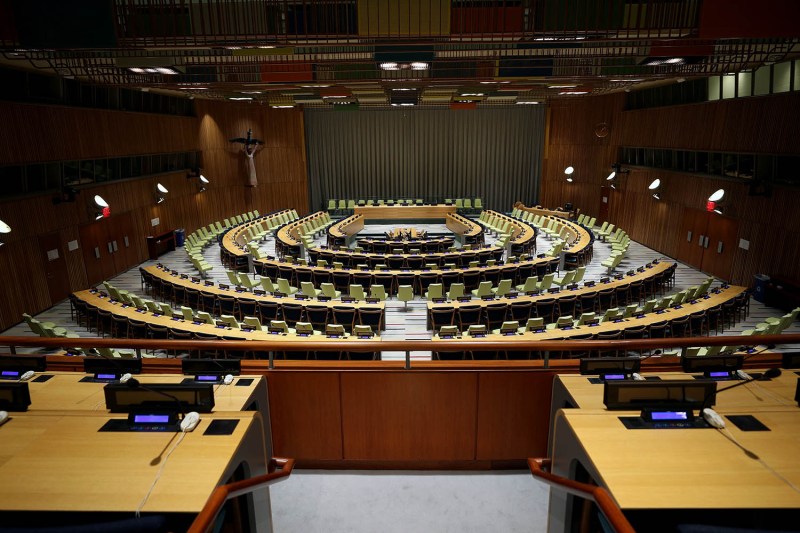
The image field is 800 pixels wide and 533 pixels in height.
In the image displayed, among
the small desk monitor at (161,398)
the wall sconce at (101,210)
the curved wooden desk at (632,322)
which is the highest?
the small desk monitor at (161,398)

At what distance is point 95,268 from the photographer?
616 inches

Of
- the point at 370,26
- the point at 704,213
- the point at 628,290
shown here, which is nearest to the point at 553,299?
the point at 628,290

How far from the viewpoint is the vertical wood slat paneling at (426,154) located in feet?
94.7

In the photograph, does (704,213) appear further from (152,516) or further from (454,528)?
(152,516)

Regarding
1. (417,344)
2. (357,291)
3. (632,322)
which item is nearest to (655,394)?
(417,344)

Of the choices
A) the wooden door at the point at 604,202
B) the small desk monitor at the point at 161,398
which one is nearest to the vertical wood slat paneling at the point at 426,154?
the wooden door at the point at 604,202

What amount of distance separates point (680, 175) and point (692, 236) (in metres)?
2.19

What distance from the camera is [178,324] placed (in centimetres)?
937

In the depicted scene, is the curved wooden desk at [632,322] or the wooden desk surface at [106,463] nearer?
the wooden desk surface at [106,463]

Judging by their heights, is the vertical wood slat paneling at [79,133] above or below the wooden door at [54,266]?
above

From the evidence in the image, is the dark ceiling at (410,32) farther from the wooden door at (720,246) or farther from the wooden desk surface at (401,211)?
the wooden desk surface at (401,211)

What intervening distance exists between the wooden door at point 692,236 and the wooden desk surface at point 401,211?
35.6 ft

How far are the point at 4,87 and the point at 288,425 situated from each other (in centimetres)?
1312

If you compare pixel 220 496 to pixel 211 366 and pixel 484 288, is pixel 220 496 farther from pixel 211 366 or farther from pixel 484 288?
pixel 484 288
